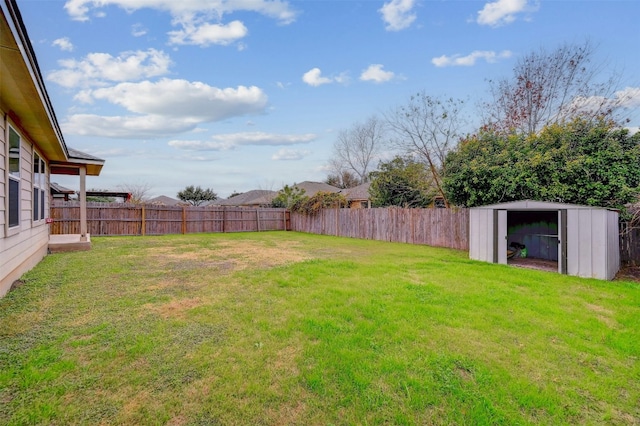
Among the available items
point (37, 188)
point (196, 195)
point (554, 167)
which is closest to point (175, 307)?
point (37, 188)

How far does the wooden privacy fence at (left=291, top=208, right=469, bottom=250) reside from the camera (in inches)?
430

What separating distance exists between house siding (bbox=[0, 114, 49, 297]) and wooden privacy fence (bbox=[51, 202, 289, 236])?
→ 22.6 feet

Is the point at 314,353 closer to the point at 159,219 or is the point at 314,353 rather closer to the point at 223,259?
the point at 223,259

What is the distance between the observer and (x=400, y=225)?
12.9m

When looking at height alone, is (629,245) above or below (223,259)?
above

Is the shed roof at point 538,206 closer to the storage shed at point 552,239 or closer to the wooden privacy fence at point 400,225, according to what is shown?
the storage shed at point 552,239

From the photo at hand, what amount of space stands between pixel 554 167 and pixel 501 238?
266cm

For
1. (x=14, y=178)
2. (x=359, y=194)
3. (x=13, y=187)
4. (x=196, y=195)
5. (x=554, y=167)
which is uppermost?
(x=196, y=195)

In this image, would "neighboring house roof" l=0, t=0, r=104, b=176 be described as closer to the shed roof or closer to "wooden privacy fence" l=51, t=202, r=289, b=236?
"wooden privacy fence" l=51, t=202, r=289, b=236

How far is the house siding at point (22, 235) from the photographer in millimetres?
4293

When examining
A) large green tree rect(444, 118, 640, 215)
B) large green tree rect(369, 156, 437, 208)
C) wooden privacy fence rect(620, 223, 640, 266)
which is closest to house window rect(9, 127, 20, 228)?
large green tree rect(444, 118, 640, 215)

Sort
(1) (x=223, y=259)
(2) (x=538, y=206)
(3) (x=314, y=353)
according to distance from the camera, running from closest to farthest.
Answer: (3) (x=314, y=353), (2) (x=538, y=206), (1) (x=223, y=259)

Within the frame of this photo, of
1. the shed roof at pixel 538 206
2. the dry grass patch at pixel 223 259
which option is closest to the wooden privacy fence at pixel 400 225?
the shed roof at pixel 538 206

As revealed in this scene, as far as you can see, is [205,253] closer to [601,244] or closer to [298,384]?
[298,384]
